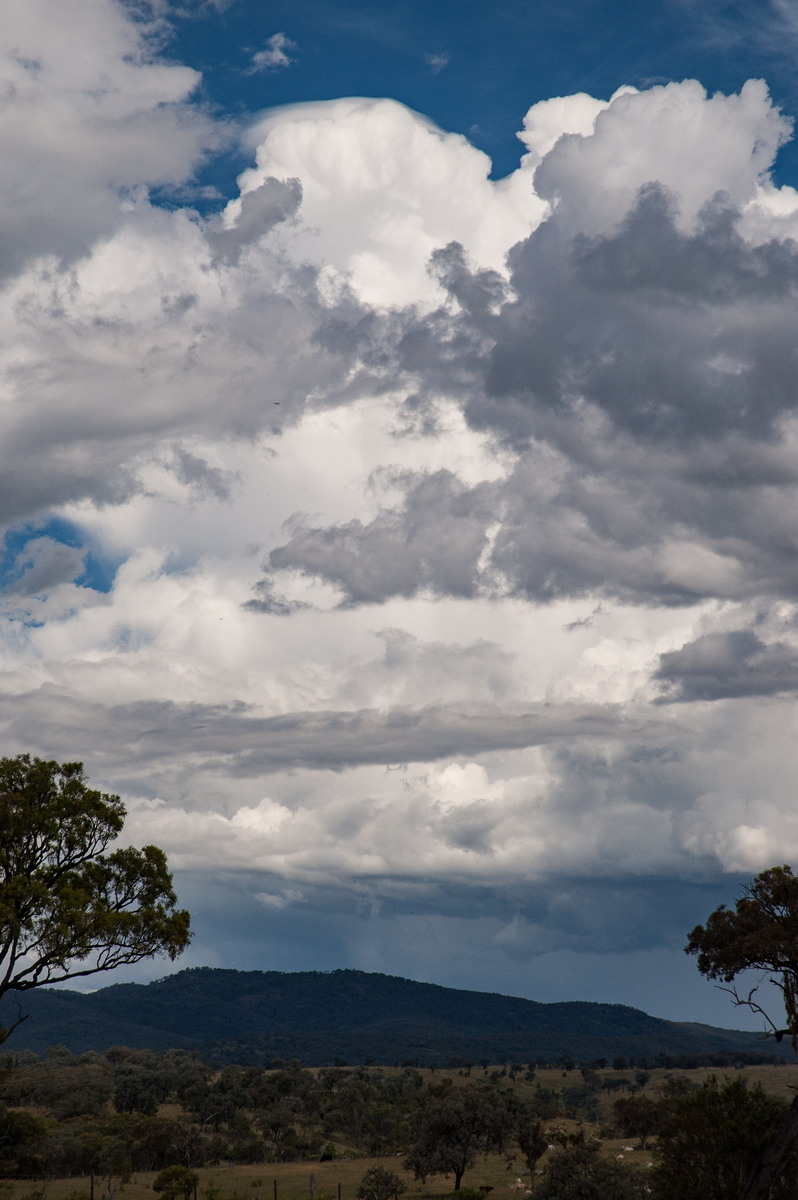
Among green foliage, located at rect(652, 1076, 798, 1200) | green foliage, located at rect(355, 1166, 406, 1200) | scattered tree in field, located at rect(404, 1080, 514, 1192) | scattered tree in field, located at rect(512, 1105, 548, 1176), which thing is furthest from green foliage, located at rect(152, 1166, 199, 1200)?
green foliage, located at rect(652, 1076, 798, 1200)

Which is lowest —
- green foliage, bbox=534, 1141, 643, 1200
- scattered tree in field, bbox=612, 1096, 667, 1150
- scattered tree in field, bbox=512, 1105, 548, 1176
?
scattered tree in field, bbox=612, 1096, 667, 1150

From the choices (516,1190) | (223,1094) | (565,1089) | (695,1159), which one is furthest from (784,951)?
(565,1089)

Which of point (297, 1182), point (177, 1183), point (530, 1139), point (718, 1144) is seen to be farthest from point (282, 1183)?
point (718, 1144)

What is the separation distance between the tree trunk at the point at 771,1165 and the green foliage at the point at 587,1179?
11.9 meters

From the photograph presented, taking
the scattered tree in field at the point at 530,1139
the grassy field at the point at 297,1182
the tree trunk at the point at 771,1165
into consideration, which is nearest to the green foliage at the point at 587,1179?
the grassy field at the point at 297,1182

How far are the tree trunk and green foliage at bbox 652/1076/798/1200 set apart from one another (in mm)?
542

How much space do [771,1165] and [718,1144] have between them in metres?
1.76

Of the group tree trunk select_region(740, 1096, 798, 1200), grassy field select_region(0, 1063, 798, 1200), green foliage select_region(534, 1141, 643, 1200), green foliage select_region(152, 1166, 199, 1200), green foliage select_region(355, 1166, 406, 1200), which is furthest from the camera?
grassy field select_region(0, 1063, 798, 1200)

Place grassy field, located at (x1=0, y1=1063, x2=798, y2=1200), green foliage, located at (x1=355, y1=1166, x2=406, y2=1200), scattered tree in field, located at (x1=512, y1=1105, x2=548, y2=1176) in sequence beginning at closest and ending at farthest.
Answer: green foliage, located at (x1=355, y1=1166, x2=406, y2=1200) < grassy field, located at (x1=0, y1=1063, x2=798, y2=1200) < scattered tree in field, located at (x1=512, y1=1105, x2=548, y2=1176)

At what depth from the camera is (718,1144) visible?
34.2m

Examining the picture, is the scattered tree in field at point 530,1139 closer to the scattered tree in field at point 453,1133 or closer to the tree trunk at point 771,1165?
the scattered tree in field at point 453,1133

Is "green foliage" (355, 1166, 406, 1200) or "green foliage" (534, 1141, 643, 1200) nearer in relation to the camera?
"green foliage" (534, 1141, 643, 1200)

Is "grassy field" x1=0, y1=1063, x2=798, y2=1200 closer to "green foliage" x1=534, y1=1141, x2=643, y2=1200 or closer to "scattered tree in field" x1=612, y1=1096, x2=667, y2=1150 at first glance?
"scattered tree in field" x1=612, y1=1096, x2=667, y2=1150

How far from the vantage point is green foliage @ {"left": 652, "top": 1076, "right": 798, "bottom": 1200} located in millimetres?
33875
